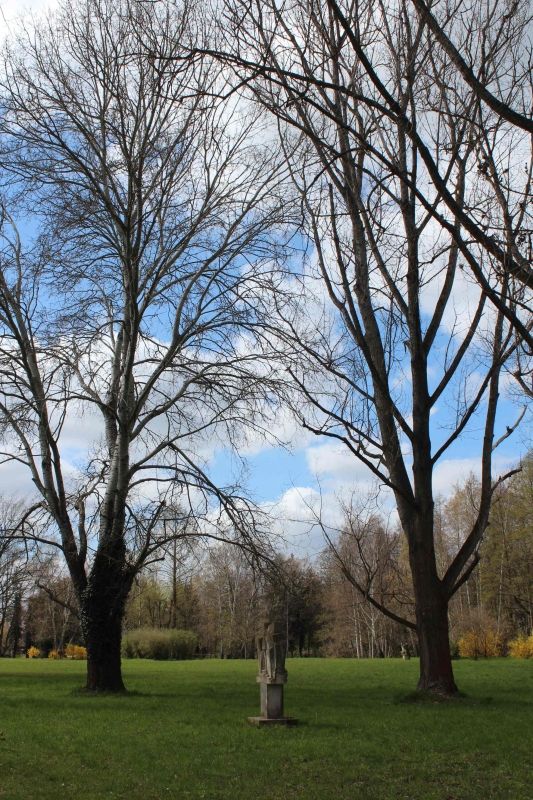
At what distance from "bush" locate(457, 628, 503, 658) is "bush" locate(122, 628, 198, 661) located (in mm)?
14277

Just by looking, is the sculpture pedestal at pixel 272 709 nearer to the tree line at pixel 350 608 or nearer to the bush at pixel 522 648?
the tree line at pixel 350 608

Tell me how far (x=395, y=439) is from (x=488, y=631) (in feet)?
71.3

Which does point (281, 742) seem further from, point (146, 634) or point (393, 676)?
point (146, 634)

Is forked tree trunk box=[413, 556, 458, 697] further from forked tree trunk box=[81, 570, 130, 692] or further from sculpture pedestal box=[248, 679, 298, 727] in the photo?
forked tree trunk box=[81, 570, 130, 692]

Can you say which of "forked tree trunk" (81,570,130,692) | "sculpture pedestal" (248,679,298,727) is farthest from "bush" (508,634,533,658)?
"sculpture pedestal" (248,679,298,727)

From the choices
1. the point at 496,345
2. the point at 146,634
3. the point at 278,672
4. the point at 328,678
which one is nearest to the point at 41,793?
the point at 278,672

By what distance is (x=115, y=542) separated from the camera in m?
16.2

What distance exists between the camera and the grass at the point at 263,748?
757cm

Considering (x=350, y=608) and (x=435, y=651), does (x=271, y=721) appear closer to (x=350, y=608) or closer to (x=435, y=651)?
(x=435, y=651)

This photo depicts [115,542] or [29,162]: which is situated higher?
[29,162]

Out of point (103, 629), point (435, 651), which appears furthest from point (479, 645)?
point (103, 629)

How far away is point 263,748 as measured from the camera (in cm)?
961

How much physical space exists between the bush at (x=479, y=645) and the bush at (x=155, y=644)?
1428cm

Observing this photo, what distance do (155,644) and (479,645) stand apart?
1596 centimetres
